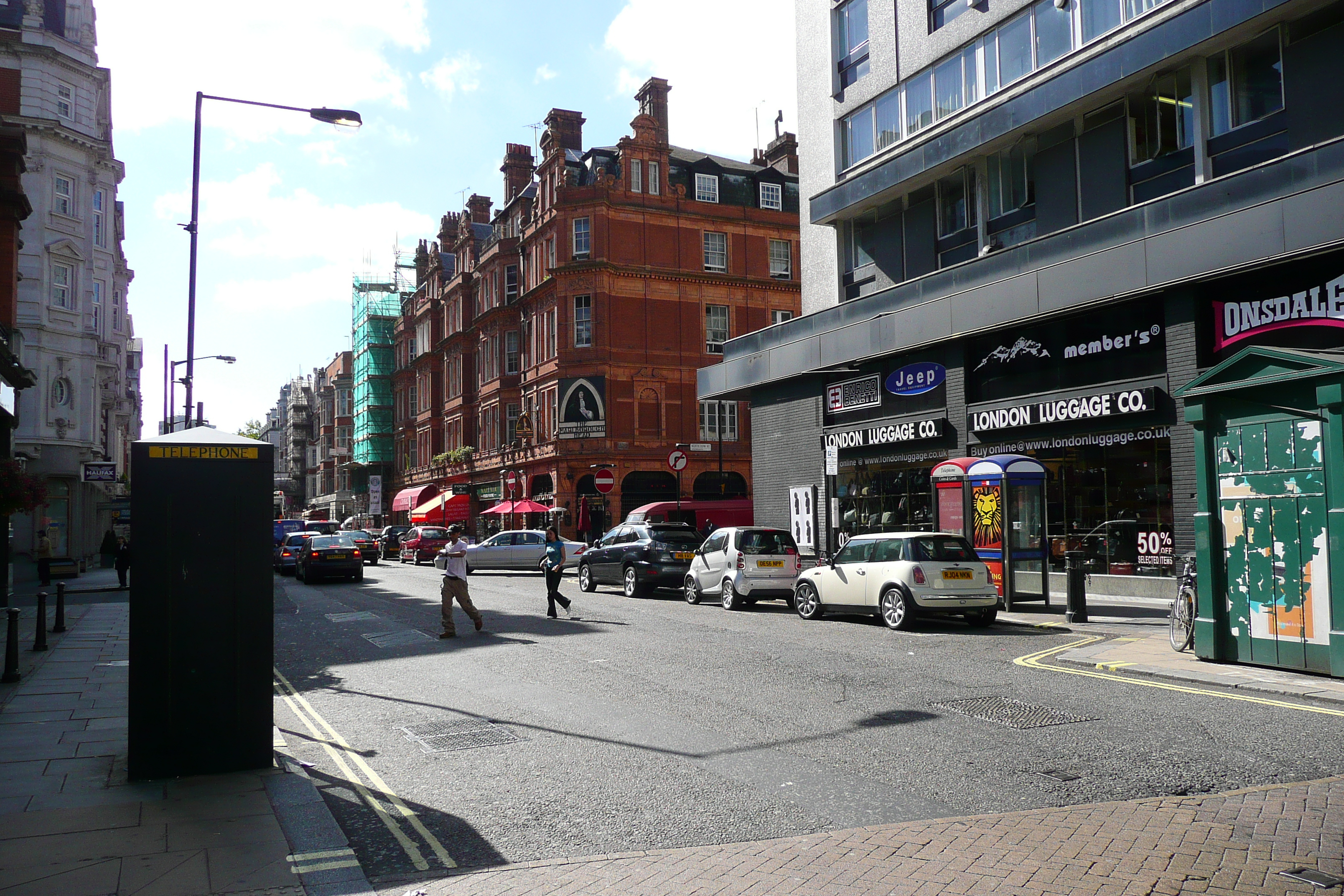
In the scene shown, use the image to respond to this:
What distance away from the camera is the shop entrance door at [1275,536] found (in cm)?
991

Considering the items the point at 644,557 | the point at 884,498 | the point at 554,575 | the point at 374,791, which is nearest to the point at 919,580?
the point at 554,575

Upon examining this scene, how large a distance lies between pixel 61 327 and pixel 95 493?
11.9 m

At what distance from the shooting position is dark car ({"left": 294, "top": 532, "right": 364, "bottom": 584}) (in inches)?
1131

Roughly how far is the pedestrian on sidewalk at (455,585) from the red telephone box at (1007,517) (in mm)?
8993

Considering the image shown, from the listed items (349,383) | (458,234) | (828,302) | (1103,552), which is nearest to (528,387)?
(458,234)

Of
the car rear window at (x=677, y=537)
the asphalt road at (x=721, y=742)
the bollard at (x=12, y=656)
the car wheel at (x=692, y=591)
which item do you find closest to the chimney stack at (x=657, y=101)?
the car rear window at (x=677, y=537)

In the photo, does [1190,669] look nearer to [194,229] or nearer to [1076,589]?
[1076,589]

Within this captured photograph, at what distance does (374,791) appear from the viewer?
6500mm

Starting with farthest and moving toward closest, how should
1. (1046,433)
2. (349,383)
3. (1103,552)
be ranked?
1. (349,383)
2. (1046,433)
3. (1103,552)

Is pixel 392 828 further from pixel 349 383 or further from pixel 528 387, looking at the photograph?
pixel 349 383

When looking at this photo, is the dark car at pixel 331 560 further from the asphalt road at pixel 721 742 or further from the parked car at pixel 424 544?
the asphalt road at pixel 721 742

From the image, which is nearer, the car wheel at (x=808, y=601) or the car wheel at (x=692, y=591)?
the car wheel at (x=808, y=601)

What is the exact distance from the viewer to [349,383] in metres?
97.2

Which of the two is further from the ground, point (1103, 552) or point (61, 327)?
point (61, 327)
